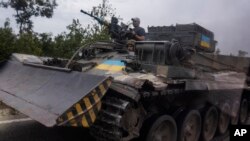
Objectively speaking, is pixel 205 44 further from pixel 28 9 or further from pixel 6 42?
pixel 28 9

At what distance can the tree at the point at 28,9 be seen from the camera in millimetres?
19734

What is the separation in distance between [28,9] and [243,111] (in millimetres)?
13520

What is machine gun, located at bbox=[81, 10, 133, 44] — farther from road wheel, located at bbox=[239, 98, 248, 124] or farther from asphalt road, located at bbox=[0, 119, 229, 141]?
road wheel, located at bbox=[239, 98, 248, 124]

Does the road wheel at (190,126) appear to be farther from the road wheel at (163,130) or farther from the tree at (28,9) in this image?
the tree at (28,9)

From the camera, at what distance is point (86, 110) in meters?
4.71

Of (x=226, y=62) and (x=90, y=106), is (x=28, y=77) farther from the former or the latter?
(x=226, y=62)

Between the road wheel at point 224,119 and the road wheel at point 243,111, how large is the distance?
1321mm

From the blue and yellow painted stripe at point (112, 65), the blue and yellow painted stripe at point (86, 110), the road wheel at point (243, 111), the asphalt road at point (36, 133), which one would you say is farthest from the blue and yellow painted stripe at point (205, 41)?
the blue and yellow painted stripe at point (86, 110)

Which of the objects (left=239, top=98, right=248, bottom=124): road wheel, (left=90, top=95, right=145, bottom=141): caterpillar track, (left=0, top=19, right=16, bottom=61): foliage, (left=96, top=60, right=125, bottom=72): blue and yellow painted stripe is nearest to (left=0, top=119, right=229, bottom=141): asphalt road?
(left=96, top=60, right=125, bottom=72): blue and yellow painted stripe

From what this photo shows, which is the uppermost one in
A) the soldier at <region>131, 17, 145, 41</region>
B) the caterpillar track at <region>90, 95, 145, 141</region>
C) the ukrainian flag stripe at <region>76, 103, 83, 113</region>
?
the soldier at <region>131, 17, 145, 41</region>

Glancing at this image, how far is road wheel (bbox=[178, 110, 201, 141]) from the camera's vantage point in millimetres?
6723

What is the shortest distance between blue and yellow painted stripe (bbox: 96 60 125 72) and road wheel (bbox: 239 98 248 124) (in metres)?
5.24

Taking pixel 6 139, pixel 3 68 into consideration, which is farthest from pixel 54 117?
pixel 3 68

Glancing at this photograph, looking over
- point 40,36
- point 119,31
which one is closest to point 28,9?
point 40,36
